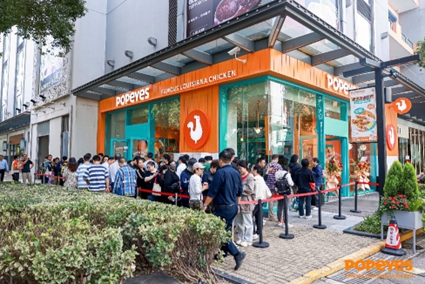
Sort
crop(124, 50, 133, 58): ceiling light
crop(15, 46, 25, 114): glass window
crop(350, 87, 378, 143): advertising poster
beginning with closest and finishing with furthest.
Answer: crop(350, 87, 378, 143): advertising poster
crop(124, 50, 133, 58): ceiling light
crop(15, 46, 25, 114): glass window

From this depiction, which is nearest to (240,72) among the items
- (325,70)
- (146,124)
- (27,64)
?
(325,70)

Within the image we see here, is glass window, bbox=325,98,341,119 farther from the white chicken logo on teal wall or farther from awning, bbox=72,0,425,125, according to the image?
the white chicken logo on teal wall

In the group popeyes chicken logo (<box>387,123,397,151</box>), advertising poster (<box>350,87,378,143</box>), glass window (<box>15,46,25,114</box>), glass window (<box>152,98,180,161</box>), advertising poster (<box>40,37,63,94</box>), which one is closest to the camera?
advertising poster (<box>350,87,378,143</box>)

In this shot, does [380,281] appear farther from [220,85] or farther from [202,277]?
[220,85]

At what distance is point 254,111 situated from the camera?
10375mm

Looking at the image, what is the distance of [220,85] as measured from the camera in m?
10.8

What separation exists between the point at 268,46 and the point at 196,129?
13.0 ft

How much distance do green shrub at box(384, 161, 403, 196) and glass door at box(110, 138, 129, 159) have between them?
1226cm

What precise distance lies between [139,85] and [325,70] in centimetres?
826

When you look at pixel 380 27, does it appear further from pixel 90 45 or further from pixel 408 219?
pixel 90 45

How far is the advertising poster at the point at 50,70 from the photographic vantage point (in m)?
18.7

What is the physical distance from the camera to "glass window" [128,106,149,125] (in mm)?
14625

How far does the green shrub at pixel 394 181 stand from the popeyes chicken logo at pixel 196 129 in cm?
593

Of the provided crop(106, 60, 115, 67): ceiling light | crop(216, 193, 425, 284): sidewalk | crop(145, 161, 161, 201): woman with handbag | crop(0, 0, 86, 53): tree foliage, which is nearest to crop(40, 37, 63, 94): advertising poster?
crop(106, 60, 115, 67): ceiling light
